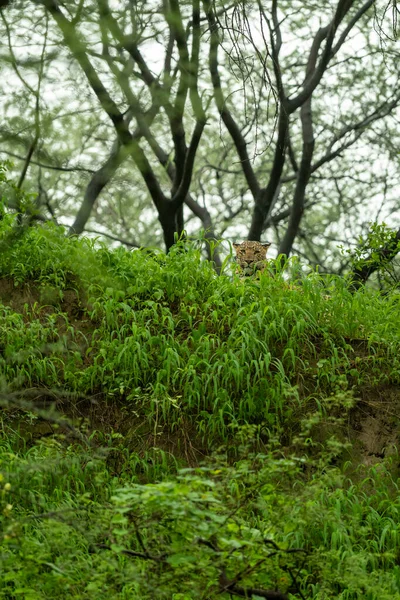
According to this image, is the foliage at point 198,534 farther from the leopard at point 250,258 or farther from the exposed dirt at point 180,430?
the leopard at point 250,258

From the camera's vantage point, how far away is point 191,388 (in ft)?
18.6

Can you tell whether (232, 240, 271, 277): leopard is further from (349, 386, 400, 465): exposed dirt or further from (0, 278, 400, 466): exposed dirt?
(349, 386, 400, 465): exposed dirt

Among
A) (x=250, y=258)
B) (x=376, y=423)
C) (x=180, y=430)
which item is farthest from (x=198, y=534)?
(x=250, y=258)

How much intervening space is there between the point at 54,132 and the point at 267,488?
1.92m

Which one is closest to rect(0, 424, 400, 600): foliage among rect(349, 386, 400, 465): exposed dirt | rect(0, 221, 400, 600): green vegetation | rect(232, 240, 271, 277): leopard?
rect(0, 221, 400, 600): green vegetation

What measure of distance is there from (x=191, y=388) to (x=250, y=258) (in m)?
2.11

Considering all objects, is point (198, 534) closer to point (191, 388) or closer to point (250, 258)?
point (191, 388)

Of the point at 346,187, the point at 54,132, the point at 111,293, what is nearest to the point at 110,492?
the point at 111,293

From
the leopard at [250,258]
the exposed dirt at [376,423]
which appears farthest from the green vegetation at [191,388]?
the leopard at [250,258]

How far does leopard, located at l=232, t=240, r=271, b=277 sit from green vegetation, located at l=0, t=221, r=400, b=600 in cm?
59

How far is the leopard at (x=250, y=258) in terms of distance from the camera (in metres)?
7.40

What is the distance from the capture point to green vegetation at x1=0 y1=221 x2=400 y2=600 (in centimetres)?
468

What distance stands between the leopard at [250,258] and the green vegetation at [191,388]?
0.59 meters

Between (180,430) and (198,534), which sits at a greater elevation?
(180,430)
